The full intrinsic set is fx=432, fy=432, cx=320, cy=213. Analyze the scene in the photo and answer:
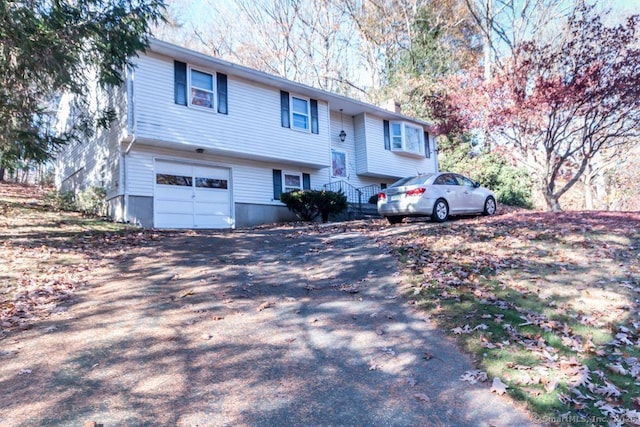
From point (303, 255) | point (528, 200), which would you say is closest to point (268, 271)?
point (303, 255)

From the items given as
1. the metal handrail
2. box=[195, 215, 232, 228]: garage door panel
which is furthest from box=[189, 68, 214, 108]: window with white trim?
the metal handrail

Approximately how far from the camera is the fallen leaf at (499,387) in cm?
367

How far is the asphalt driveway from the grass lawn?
1.13 feet

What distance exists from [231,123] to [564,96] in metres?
10.0

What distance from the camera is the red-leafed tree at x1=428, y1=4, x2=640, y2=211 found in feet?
37.4

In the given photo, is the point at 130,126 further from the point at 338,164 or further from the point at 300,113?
the point at 338,164

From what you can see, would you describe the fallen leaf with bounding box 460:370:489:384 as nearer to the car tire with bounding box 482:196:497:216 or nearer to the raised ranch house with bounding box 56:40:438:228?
the car tire with bounding box 482:196:497:216

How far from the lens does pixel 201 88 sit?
1413 cm

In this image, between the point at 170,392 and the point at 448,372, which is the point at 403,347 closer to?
the point at 448,372

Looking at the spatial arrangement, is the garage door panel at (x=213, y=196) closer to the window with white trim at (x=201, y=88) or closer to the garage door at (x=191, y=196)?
the garage door at (x=191, y=196)

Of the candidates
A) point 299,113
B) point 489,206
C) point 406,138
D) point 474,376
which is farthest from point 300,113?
point 474,376

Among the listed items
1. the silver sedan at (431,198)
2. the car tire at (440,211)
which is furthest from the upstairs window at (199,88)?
the car tire at (440,211)

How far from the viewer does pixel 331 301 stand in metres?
5.91

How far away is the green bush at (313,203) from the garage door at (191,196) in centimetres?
226
